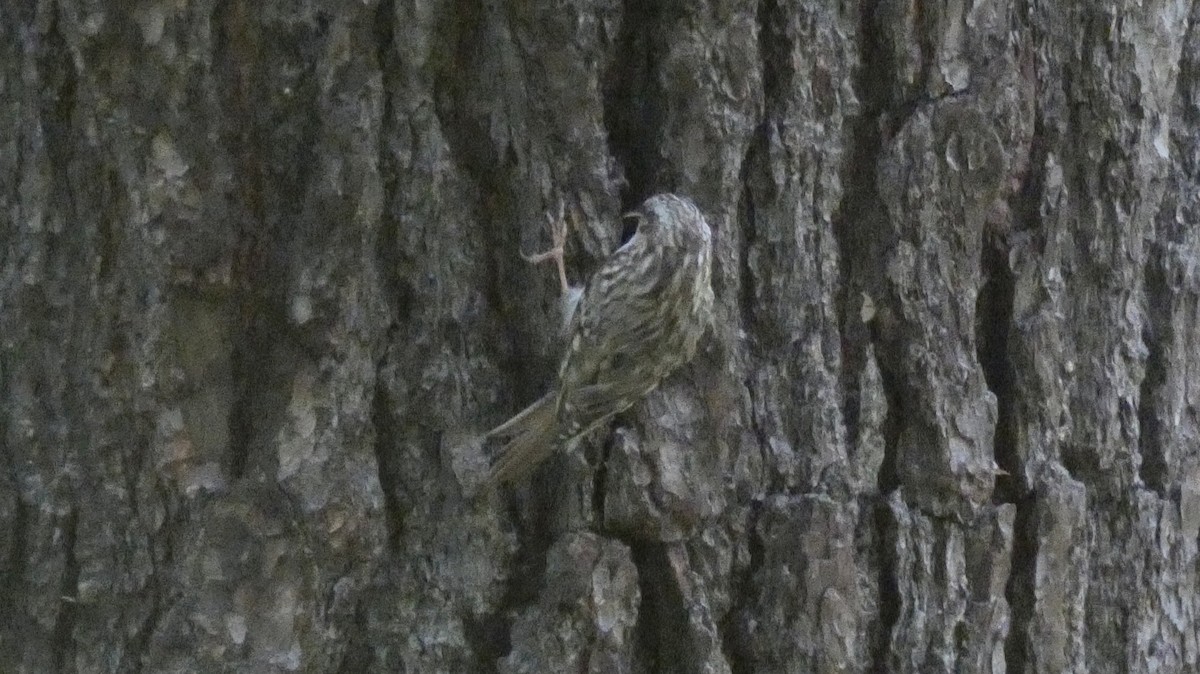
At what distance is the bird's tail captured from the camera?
1948 millimetres

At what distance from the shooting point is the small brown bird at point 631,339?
78.0 inches

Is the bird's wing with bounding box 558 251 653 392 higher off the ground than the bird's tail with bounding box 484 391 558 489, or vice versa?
the bird's wing with bounding box 558 251 653 392

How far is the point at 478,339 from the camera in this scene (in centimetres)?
199

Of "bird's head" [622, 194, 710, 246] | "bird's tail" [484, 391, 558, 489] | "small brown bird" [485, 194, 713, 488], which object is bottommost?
"bird's tail" [484, 391, 558, 489]

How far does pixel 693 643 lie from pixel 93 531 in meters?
0.83

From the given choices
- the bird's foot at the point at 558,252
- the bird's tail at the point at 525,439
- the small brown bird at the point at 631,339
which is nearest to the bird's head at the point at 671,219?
the small brown bird at the point at 631,339

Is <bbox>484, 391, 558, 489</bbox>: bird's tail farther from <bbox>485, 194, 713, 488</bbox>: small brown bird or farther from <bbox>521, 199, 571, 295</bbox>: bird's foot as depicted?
<bbox>521, 199, 571, 295</bbox>: bird's foot

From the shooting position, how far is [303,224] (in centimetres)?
194

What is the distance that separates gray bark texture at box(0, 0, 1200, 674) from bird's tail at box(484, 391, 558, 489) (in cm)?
3

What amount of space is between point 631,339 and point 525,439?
0.45 m

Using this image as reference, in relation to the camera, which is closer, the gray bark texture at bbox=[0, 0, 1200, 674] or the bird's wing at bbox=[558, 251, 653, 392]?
the gray bark texture at bbox=[0, 0, 1200, 674]

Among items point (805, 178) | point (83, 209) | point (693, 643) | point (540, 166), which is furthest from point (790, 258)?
point (83, 209)

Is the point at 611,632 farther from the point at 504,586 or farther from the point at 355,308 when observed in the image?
the point at 355,308

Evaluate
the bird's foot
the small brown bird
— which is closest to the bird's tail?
the small brown bird
